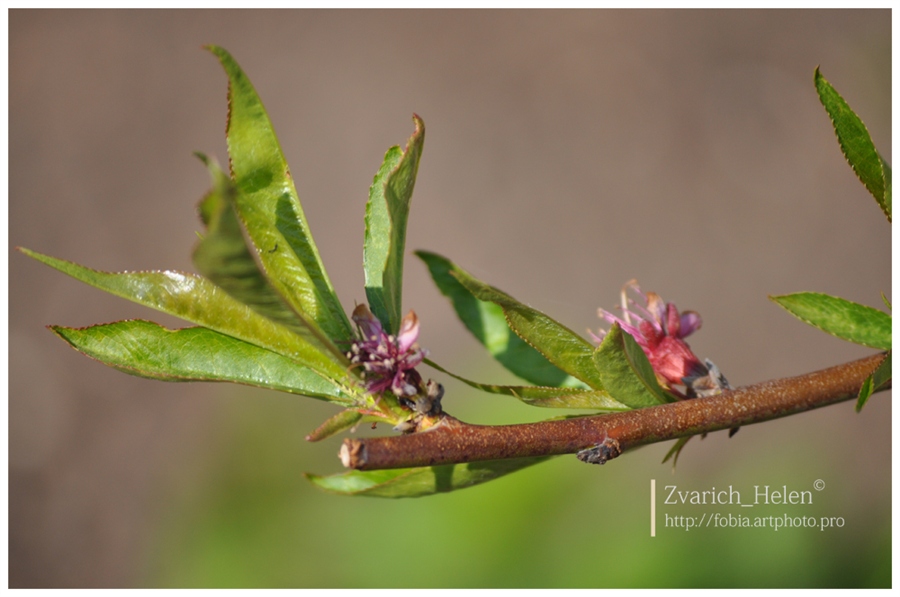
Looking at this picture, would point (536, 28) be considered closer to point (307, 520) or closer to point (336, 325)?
point (307, 520)

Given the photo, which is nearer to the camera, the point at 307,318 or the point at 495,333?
the point at 307,318

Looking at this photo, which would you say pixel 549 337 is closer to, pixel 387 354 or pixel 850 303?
pixel 387 354

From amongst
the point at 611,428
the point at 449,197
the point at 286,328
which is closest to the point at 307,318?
the point at 286,328

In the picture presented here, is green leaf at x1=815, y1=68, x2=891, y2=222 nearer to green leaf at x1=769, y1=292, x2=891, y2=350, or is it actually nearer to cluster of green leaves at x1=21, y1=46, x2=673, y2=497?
green leaf at x1=769, y1=292, x2=891, y2=350

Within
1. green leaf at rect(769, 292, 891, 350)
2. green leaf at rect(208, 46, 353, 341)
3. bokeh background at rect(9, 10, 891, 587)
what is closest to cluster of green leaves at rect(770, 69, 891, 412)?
green leaf at rect(769, 292, 891, 350)

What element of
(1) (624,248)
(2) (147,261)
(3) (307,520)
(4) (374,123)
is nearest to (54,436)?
(2) (147,261)

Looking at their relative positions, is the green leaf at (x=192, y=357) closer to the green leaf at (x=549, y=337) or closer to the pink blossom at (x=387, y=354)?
the pink blossom at (x=387, y=354)
